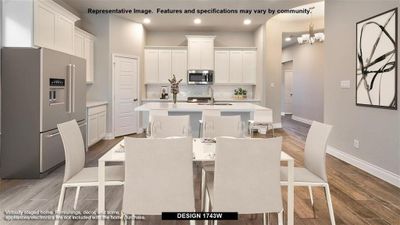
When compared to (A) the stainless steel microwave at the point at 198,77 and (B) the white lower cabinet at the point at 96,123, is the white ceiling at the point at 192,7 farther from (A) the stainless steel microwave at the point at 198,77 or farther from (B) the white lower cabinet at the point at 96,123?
(B) the white lower cabinet at the point at 96,123

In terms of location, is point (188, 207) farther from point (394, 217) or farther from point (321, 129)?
point (394, 217)

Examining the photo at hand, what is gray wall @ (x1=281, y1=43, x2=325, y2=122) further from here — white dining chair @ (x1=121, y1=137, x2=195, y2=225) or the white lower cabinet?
white dining chair @ (x1=121, y1=137, x2=195, y2=225)

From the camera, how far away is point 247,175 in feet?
6.31

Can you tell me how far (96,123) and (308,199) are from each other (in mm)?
4548

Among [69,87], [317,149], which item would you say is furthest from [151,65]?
[317,149]

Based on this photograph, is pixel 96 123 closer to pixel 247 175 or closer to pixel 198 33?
pixel 198 33

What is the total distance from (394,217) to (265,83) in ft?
18.4

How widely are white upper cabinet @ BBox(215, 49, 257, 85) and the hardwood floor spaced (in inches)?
176

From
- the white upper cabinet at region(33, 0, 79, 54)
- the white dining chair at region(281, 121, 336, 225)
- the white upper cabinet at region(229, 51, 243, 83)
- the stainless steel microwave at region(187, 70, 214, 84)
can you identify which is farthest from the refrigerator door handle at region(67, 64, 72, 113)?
the white upper cabinet at region(229, 51, 243, 83)

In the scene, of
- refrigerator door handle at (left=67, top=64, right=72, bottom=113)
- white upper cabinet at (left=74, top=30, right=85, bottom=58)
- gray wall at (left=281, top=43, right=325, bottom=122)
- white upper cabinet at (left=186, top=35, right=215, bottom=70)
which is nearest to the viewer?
refrigerator door handle at (left=67, top=64, right=72, bottom=113)

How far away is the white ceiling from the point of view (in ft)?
19.6

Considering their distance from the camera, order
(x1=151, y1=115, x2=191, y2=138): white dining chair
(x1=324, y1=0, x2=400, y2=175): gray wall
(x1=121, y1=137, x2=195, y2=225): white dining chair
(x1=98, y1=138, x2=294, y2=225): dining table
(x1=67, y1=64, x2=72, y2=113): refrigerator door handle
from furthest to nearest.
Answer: (x1=67, y1=64, x2=72, y2=113): refrigerator door handle, (x1=324, y1=0, x2=400, y2=175): gray wall, (x1=151, y1=115, x2=191, y2=138): white dining chair, (x1=98, y1=138, x2=294, y2=225): dining table, (x1=121, y1=137, x2=195, y2=225): white dining chair

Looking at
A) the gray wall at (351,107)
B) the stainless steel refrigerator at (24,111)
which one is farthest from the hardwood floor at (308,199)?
the gray wall at (351,107)

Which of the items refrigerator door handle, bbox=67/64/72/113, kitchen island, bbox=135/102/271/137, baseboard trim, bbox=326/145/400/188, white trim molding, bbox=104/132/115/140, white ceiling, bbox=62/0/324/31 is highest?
white ceiling, bbox=62/0/324/31
